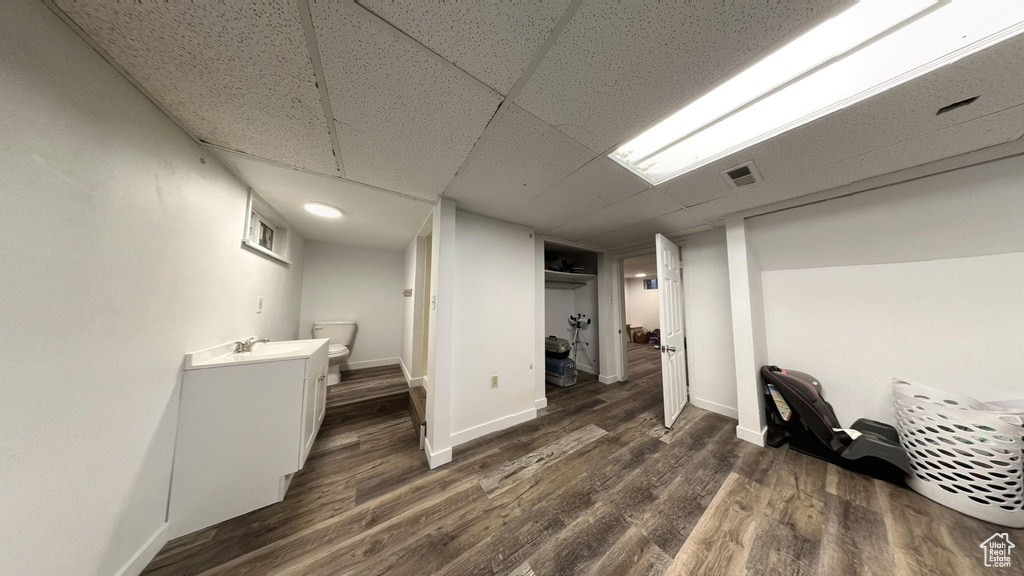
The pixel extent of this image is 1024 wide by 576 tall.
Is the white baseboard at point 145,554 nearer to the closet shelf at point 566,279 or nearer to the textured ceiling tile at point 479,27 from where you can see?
the textured ceiling tile at point 479,27

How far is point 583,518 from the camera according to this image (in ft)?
4.60

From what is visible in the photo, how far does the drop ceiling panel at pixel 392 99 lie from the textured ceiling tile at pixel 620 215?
139 centimetres

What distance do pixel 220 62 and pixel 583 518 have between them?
269cm

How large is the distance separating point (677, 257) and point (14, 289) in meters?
4.10

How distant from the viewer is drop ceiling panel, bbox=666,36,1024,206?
91cm

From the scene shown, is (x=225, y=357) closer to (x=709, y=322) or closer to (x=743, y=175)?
(x=743, y=175)

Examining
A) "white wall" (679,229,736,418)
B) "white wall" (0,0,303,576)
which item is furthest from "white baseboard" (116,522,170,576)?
"white wall" (679,229,736,418)

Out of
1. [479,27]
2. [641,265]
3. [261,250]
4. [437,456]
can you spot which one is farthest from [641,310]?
[261,250]

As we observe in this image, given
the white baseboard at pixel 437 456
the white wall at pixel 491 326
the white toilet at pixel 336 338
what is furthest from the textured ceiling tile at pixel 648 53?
the white toilet at pixel 336 338

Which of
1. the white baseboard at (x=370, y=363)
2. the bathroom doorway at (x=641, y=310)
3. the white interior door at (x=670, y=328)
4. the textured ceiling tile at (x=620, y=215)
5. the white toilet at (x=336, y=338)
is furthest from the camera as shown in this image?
the bathroom doorway at (x=641, y=310)

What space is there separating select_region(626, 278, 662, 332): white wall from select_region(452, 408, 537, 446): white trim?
231 inches

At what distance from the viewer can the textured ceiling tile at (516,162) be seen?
3.96 feet

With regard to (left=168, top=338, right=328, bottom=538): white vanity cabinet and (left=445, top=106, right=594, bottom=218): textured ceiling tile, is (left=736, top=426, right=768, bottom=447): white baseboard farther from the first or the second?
(left=168, top=338, right=328, bottom=538): white vanity cabinet

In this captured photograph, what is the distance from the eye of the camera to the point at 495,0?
71 centimetres
